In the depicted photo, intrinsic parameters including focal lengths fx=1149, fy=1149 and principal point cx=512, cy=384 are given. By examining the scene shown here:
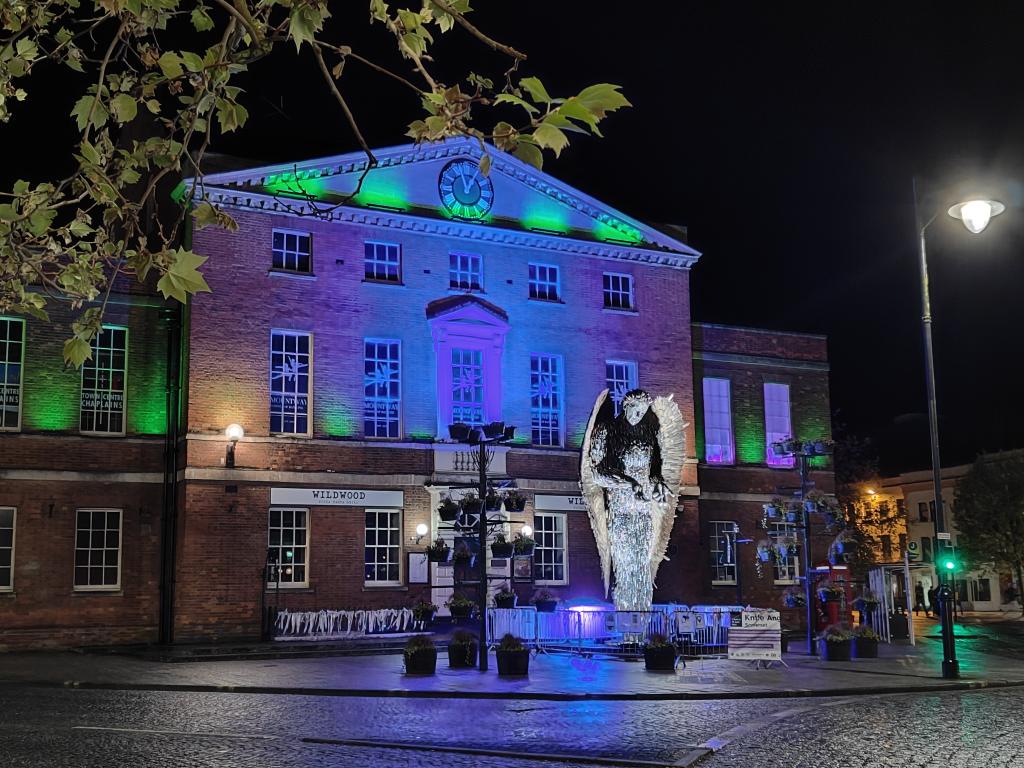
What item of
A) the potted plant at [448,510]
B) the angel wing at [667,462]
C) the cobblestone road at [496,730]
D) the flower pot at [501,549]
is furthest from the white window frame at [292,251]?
the cobblestone road at [496,730]

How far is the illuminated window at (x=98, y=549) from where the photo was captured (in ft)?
90.5

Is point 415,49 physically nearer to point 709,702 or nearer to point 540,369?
point 709,702

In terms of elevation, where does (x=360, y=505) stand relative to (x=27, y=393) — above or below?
below

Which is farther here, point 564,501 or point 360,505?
point 564,501

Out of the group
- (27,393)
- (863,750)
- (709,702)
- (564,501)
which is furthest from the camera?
(564,501)

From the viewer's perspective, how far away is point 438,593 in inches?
1190

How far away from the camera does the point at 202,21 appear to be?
18.0 ft

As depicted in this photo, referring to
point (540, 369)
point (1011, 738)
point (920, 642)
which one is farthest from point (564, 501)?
point (1011, 738)

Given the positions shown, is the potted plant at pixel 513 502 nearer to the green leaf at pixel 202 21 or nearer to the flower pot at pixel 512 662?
the flower pot at pixel 512 662

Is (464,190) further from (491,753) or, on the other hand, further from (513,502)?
(491,753)

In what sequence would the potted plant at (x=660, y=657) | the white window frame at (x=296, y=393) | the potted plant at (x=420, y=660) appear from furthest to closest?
the white window frame at (x=296, y=393) → the potted plant at (x=660, y=657) → the potted plant at (x=420, y=660)

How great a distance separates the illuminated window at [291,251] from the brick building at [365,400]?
5cm

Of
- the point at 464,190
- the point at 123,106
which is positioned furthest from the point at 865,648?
the point at 123,106

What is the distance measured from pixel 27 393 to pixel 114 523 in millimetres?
3743
